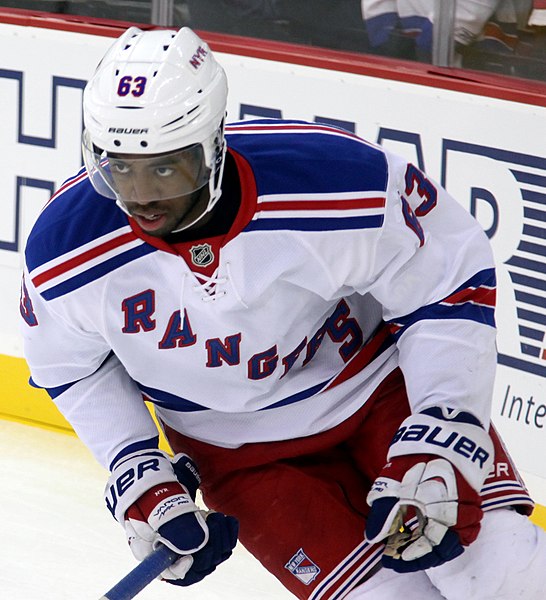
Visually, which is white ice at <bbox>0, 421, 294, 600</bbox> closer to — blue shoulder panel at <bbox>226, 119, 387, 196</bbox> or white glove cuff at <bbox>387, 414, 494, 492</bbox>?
white glove cuff at <bbox>387, 414, 494, 492</bbox>

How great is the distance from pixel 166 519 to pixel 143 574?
0.35 feet

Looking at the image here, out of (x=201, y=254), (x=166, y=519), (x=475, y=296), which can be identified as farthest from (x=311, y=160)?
(x=166, y=519)

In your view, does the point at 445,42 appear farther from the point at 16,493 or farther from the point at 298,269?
the point at 16,493

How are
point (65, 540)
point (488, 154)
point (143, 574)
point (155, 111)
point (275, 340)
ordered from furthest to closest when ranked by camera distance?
point (65, 540) → point (488, 154) → point (275, 340) → point (143, 574) → point (155, 111)

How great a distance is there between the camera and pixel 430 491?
1.78 metres

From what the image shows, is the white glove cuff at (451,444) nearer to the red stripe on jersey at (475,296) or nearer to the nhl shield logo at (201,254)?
the red stripe on jersey at (475,296)

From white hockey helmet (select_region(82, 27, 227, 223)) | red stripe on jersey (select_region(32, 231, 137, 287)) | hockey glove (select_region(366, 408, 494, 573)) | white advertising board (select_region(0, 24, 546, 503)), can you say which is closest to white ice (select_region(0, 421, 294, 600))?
white advertising board (select_region(0, 24, 546, 503))

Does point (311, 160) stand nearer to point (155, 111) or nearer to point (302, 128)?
point (302, 128)

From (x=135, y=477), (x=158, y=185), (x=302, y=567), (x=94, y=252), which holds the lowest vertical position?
(x=302, y=567)

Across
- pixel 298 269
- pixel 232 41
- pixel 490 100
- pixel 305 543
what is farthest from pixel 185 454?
pixel 232 41

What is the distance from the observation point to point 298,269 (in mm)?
1858

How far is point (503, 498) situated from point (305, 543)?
0.32m

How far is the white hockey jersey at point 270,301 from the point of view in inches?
71.9

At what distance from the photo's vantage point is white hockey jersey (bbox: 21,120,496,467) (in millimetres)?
1826
